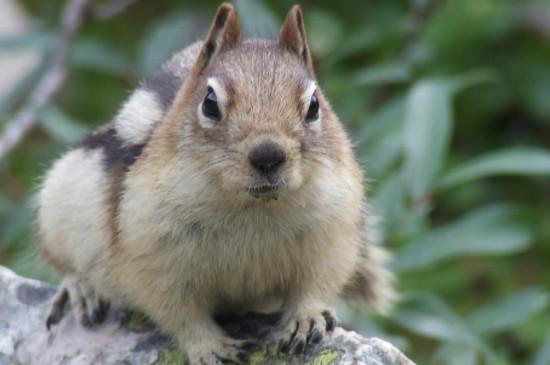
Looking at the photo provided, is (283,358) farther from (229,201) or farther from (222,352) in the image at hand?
(229,201)

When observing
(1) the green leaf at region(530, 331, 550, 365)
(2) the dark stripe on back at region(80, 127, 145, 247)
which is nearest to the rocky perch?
(2) the dark stripe on back at region(80, 127, 145, 247)

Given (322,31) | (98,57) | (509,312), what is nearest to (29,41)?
(98,57)

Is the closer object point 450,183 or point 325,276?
point 325,276

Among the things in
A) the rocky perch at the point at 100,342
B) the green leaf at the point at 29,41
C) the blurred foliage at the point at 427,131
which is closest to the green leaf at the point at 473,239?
the blurred foliage at the point at 427,131

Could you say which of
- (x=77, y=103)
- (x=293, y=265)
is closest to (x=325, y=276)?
(x=293, y=265)

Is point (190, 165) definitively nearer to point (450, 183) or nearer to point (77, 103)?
point (450, 183)

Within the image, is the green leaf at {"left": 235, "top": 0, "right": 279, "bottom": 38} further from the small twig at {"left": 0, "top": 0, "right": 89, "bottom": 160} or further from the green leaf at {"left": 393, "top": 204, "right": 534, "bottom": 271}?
the green leaf at {"left": 393, "top": 204, "right": 534, "bottom": 271}

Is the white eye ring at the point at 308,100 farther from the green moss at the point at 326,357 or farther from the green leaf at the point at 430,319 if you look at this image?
the green leaf at the point at 430,319
